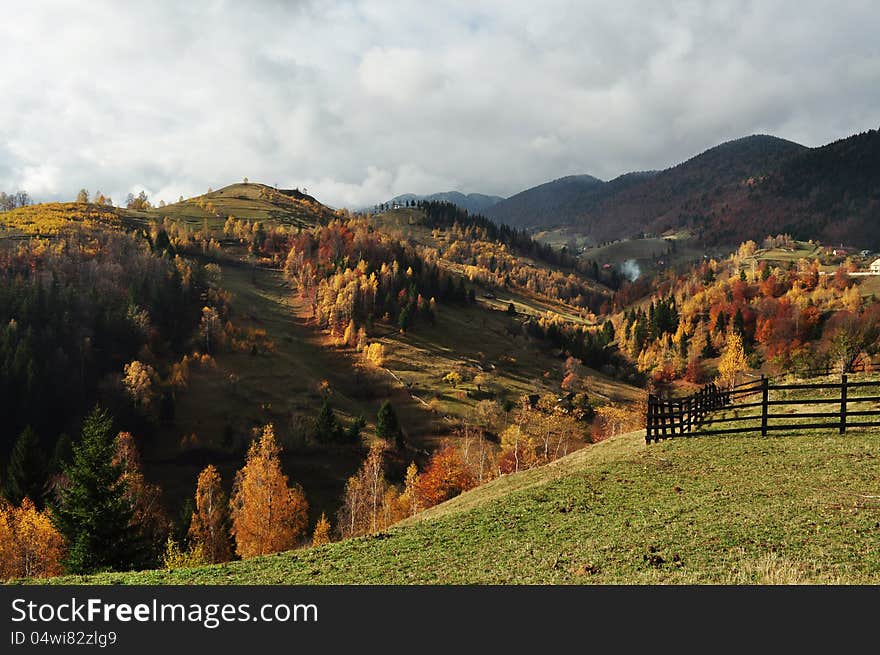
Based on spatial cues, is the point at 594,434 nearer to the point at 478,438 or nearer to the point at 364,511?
the point at 478,438

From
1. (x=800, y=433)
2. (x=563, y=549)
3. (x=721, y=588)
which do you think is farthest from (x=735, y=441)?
(x=721, y=588)

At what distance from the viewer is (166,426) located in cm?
10106

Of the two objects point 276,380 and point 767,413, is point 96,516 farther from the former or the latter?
point 276,380

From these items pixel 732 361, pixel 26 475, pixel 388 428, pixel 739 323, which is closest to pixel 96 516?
pixel 26 475

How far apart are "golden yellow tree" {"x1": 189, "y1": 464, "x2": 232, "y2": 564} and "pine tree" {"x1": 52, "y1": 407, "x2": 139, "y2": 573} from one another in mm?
27667

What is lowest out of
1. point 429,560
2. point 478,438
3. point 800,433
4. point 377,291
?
point 478,438

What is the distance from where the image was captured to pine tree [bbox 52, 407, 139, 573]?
2844cm

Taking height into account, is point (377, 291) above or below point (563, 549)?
above

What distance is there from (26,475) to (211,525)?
24.9m

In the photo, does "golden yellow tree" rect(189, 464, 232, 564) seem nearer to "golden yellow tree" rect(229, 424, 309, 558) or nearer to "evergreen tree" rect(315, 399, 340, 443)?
"golden yellow tree" rect(229, 424, 309, 558)

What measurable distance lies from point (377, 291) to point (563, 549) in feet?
569

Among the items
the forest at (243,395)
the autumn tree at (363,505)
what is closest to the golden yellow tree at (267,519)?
the forest at (243,395)

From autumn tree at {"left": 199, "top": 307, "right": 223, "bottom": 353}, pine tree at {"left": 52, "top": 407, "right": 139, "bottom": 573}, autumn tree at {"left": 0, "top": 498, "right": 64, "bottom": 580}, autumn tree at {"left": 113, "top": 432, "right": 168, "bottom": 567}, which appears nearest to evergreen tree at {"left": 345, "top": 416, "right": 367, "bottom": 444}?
autumn tree at {"left": 113, "top": 432, "right": 168, "bottom": 567}

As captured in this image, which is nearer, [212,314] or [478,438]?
[478,438]
